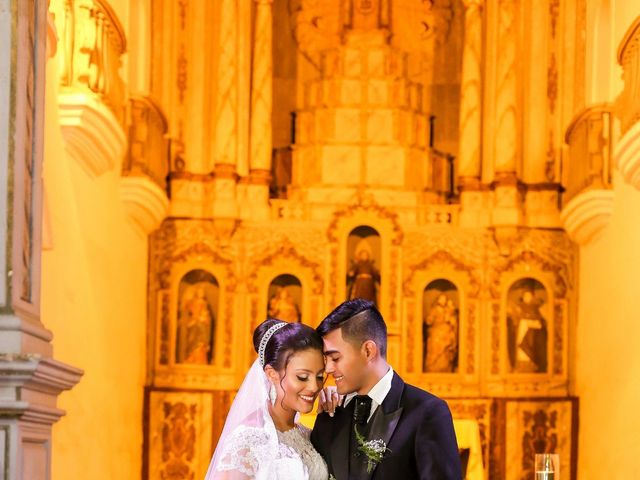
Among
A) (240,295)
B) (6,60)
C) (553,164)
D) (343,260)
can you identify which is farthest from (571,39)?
(6,60)

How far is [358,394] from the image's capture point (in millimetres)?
5457

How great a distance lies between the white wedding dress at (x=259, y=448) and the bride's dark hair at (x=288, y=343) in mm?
145

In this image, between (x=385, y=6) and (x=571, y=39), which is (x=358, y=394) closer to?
(x=571, y=39)

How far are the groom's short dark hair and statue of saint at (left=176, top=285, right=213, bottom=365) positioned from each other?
9.64 metres

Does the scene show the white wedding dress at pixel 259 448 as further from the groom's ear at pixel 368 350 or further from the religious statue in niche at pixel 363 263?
the religious statue in niche at pixel 363 263

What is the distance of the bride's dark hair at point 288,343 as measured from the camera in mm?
5570

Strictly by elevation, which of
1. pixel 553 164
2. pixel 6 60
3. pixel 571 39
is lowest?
pixel 6 60

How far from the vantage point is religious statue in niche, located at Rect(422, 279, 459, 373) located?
Result: 48.9 feet

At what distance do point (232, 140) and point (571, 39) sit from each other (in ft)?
14.0

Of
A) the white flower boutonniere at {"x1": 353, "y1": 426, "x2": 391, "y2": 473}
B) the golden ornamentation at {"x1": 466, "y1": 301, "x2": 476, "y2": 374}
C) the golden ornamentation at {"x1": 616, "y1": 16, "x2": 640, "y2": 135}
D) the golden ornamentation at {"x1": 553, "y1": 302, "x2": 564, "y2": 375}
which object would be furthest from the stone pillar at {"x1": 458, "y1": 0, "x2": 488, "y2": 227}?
the white flower boutonniere at {"x1": 353, "y1": 426, "x2": 391, "y2": 473}

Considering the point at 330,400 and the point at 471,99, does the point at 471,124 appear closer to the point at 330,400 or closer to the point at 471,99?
the point at 471,99

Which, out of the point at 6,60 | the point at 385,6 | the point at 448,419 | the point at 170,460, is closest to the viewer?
the point at 448,419

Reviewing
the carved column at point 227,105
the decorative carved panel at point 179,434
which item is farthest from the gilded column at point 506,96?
the decorative carved panel at point 179,434

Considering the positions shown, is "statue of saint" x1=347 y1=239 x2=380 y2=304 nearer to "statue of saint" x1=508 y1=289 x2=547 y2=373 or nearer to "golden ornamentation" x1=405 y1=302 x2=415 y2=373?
"golden ornamentation" x1=405 y1=302 x2=415 y2=373
